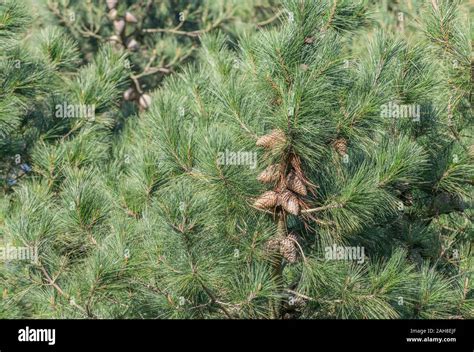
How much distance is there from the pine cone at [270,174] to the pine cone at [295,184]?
4cm

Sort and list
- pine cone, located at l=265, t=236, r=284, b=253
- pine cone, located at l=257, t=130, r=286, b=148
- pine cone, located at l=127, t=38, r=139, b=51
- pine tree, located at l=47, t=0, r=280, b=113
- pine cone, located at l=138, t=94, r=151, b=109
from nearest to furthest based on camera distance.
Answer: pine cone, located at l=257, t=130, r=286, b=148 → pine cone, located at l=265, t=236, r=284, b=253 → pine cone, located at l=138, t=94, r=151, b=109 → pine cone, located at l=127, t=38, r=139, b=51 → pine tree, located at l=47, t=0, r=280, b=113

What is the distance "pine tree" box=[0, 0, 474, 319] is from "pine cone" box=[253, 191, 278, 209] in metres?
0.01

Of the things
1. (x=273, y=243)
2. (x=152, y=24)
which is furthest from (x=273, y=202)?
(x=152, y=24)

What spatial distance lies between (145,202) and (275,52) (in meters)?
0.83

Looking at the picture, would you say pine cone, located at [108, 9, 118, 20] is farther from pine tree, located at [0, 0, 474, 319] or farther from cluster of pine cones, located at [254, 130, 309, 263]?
cluster of pine cones, located at [254, 130, 309, 263]

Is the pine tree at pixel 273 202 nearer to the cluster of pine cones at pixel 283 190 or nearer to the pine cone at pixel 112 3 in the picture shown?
the cluster of pine cones at pixel 283 190

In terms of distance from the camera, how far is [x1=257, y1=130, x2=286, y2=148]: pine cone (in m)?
3.43

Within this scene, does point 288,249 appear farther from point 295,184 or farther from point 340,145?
point 340,145

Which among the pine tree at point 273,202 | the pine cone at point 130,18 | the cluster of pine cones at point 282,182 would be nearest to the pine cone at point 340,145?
the pine tree at point 273,202

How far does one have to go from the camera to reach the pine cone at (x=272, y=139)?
3.43 m

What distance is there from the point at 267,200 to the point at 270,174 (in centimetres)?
9

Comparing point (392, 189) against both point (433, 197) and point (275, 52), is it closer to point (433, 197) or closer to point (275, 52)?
point (433, 197)

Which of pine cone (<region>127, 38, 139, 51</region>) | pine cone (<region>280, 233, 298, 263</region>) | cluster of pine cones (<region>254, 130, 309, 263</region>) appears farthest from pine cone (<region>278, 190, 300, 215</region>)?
pine cone (<region>127, 38, 139, 51</region>)
